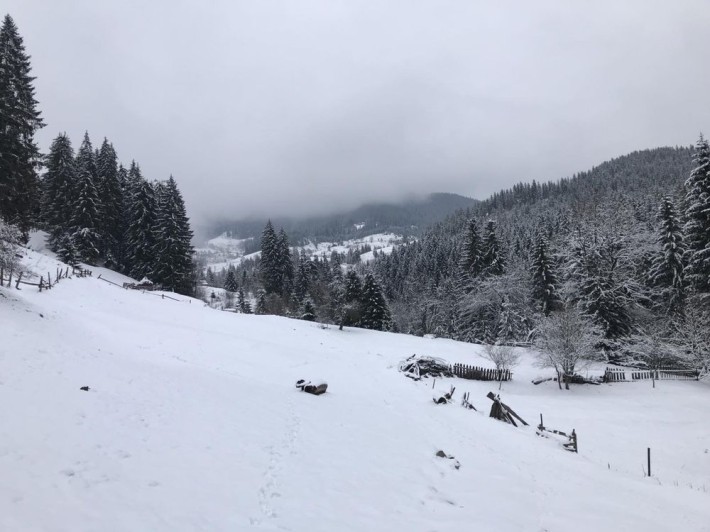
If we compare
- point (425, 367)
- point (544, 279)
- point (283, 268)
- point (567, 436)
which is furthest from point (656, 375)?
point (283, 268)

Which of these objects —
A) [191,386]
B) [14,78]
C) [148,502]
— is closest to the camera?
[148,502]

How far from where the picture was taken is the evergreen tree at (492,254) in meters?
54.3

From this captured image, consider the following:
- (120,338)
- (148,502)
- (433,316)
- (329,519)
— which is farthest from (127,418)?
(433,316)

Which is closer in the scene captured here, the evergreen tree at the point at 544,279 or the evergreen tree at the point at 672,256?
the evergreen tree at the point at 672,256

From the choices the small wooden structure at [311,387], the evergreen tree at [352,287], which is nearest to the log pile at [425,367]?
the small wooden structure at [311,387]

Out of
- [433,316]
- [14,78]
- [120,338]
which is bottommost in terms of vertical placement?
[120,338]

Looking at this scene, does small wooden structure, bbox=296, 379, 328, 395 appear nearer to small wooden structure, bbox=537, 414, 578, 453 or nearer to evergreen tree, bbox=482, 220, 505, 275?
small wooden structure, bbox=537, 414, 578, 453

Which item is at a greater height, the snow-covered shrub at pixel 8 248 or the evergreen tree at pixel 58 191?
the evergreen tree at pixel 58 191

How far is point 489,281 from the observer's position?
1998 inches

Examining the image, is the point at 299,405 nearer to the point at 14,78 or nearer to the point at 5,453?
the point at 5,453

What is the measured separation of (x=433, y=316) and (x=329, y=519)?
78.9 m

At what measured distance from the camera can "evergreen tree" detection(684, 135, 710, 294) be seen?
2969 cm

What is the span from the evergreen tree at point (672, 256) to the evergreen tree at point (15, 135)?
191ft

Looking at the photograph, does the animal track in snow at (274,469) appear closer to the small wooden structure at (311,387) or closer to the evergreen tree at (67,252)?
the small wooden structure at (311,387)
